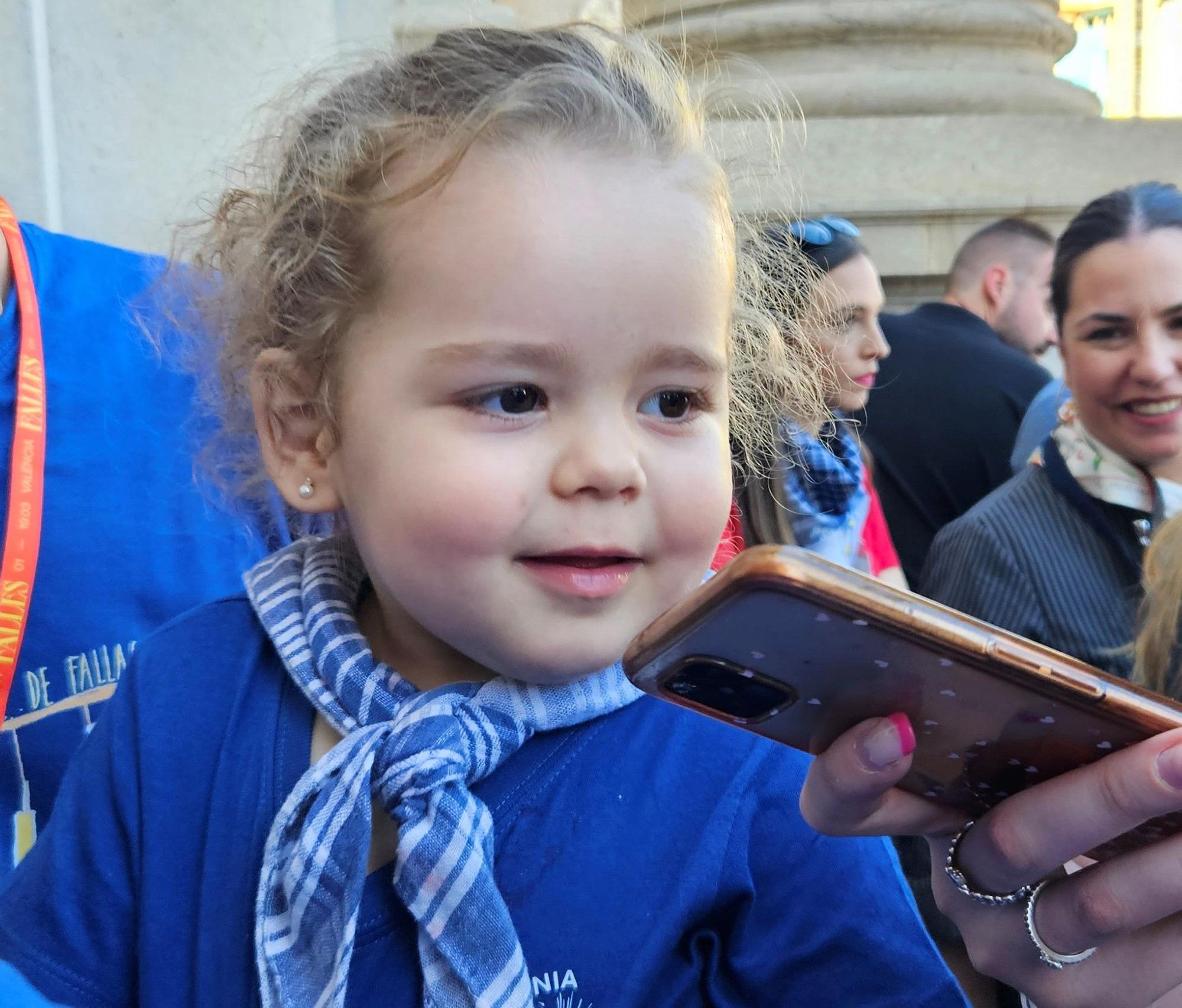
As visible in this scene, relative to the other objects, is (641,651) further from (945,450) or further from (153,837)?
(945,450)

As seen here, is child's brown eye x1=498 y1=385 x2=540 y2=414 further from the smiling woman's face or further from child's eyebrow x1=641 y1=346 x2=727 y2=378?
the smiling woman's face

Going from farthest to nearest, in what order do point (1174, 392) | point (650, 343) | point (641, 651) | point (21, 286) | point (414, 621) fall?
point (1174, 392), point (21, 286), point (414, 621), point (650, 343), point (641, 651)

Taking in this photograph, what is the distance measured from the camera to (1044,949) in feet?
3.73

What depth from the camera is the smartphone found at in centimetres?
80

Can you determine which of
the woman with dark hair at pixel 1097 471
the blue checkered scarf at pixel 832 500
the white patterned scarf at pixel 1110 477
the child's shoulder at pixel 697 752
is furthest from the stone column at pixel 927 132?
the child's shoulder at pixel 697 752

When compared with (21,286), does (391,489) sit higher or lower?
lower

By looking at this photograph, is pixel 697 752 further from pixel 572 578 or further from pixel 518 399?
pixel 518 399

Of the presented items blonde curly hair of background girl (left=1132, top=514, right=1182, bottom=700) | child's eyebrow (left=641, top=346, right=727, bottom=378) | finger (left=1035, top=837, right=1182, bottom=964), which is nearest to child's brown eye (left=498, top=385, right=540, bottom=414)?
child's eyebrow (left=641, top=346, right=727, bottom=378)

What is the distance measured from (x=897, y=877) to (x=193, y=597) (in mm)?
1089

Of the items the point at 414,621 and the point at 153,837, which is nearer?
the point at 153,837

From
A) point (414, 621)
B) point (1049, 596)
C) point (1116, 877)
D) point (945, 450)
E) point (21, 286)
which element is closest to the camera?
point (1116, 877)

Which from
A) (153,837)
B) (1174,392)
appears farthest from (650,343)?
(1174,392)

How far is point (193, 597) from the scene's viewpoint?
1787 mm

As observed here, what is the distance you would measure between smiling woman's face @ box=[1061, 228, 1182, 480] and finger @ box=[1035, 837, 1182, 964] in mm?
2168
